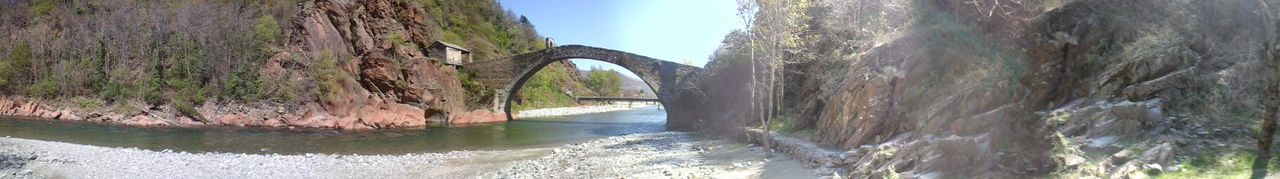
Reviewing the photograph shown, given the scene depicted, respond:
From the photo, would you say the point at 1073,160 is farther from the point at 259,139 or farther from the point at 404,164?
the point at 259,139

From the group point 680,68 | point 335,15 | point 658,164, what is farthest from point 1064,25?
point 335,15

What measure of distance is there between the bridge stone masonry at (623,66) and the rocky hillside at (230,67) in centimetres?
121

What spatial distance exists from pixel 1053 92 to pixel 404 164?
40.1 ft

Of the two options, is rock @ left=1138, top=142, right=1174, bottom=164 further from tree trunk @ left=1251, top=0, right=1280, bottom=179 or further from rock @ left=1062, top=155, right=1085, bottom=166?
tree trunk @ left=1251, top=0, right=1280, bottom=179

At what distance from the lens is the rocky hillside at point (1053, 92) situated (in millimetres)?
5281

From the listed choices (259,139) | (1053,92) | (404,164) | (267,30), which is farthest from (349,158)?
(267,30)

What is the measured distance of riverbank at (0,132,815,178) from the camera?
10.6 meters

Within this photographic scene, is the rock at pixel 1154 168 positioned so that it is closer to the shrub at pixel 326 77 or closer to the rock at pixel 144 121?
the shrub at pixel 326 77

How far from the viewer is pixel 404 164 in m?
13.5

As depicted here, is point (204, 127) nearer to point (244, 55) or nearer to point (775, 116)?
point (244, 55)

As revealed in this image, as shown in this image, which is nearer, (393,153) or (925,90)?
(925,90)

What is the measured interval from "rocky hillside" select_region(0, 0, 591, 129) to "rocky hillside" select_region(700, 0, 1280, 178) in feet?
78.7

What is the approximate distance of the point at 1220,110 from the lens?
18.2ft

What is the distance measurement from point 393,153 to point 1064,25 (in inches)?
608
